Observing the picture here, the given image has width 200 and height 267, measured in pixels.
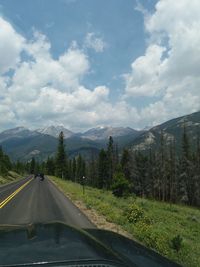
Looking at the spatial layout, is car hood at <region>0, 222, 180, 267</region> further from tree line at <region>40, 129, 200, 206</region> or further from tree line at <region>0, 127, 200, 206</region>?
tree line at <region>0, 127, 200, 206</region>

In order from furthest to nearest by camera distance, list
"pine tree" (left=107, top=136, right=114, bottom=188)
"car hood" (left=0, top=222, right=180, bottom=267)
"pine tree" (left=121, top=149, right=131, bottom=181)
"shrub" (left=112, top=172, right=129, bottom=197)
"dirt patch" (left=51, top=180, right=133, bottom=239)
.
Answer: "pine tree" (left=107, top=136, right=114, bottom=188)
"pine tree" (left=121, top=149, right=131, bottom=181)
"shrub" (left=112, top=172, right=129, bottom=197)
"dirt patch" (left=51, top=180, right=133, bottom=239)
"car hood" (left=0, top=222, right=180, bottom=267)

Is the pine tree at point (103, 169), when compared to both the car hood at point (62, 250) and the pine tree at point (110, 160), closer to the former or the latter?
the pine tree at point (110, 160)

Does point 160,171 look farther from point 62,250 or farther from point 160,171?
point 62,250

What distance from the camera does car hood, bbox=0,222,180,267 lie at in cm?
284

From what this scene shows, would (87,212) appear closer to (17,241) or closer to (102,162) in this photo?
(17,241)

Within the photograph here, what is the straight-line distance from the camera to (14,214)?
18828 mm

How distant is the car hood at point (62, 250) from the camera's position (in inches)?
112

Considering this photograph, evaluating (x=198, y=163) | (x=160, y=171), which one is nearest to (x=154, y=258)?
(x=198, y=163)

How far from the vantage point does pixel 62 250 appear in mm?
3092

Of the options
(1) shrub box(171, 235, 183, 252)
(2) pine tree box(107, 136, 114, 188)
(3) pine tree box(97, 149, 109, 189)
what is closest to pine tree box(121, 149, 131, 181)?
(2) pine tree box(107, 136, 114, 188)

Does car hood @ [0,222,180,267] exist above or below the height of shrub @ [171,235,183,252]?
above

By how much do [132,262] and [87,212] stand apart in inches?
660

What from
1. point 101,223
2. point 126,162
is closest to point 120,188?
point 101,223

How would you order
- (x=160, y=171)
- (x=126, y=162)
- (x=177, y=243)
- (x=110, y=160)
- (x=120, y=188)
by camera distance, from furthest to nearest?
(x=110, y=160)
(x=126, y=162)
(x=160, y=171)
(x=120, y=188)
(x=177, y=243)
